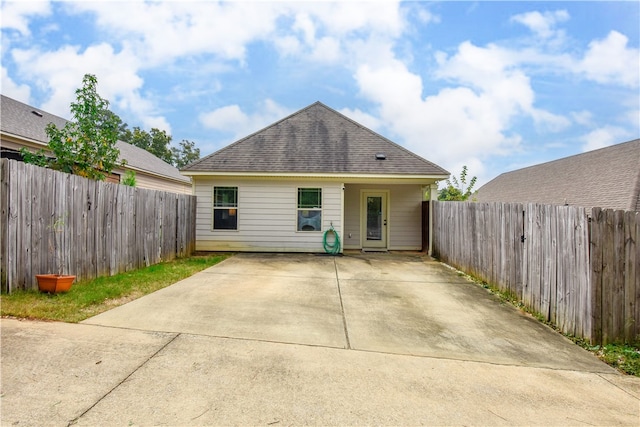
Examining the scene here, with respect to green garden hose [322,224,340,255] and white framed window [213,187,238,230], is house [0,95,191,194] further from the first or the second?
green garden hose [322,224,340,255]

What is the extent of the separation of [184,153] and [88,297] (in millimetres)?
41283

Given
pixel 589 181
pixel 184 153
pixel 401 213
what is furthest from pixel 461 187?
pixel 184 153

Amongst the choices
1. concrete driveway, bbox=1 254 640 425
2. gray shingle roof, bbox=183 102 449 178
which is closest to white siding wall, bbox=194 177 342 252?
gray shingle roof, bbox=183 102 449 178

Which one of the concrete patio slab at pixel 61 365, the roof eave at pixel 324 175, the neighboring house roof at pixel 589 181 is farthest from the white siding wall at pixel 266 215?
the neighboring house roof at pixel 589 181

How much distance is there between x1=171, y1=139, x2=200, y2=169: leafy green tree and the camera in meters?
41.8

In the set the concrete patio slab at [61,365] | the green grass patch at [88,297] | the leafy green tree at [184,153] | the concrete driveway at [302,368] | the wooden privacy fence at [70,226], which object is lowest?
the concrete driveway at [302,368]

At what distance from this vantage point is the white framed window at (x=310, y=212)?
11.1 metres

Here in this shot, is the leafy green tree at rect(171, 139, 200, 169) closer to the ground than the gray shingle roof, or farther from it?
farther from it

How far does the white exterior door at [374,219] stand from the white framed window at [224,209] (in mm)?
4975

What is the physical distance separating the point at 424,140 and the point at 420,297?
53.7 feet

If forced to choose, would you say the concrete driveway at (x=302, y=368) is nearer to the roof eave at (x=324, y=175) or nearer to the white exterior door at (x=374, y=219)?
the roof eave at (x=324, y=175)

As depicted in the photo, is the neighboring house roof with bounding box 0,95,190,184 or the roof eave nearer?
the neighboring house roof with bounding box 0,95,190,184

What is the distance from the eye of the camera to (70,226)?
553 cm

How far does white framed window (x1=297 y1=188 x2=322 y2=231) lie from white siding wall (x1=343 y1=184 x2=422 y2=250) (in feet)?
5.75
